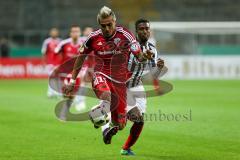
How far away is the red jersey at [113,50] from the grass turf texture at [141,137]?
4.58 feet

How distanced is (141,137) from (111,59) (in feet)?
10.4

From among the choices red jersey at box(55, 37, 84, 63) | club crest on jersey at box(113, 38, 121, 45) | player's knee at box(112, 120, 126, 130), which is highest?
club crest on jersey at box(113, 38, 121, 45)

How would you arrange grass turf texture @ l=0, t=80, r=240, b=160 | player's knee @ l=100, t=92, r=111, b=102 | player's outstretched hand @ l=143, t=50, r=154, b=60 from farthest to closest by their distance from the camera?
grass turf texture @ l=0, t=80, r=240, b=160
player's knee @ l=100, t=92, r=111, b=102
player's outstretched hand @ l=143, t=50, r=154, b=60

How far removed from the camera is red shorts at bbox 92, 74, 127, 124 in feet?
33.9

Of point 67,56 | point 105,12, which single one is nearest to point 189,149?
point 105,12

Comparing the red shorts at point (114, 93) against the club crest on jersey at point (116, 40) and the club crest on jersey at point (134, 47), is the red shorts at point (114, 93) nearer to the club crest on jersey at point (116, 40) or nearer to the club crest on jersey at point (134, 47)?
the club crest on jersey at point (116, 40)

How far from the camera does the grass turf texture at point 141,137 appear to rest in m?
10.8

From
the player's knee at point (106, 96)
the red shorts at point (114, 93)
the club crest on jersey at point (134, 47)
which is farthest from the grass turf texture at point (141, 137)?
the club crest on jersey at point (134, 47)

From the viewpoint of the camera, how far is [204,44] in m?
40.6

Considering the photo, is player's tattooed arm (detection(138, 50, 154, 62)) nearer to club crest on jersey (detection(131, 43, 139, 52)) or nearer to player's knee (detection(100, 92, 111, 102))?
club crest on jersey (detection(131, 43, 139, 52))

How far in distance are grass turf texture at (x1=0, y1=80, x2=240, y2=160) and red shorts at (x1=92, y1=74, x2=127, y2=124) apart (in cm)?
69

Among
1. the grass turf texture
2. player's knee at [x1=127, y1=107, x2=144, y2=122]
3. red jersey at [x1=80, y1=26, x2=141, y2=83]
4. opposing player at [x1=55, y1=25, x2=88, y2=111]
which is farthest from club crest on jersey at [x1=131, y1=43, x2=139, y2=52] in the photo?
opposing player at [x1=55, y1=25, x2=88, y2=111]

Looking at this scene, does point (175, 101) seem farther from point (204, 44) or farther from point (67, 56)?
point (204, 44)

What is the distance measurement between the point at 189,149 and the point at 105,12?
9.91 ft
